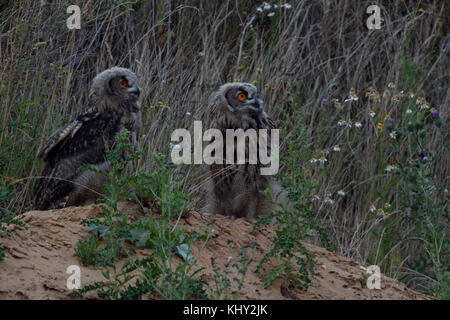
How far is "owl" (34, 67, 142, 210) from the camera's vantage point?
471 cm

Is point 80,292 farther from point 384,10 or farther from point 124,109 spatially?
point 384,10

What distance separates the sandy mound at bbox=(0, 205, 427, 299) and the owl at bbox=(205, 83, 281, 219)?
1.58ft

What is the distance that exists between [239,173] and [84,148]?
4.08 feet

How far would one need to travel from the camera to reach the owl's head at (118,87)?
4938 millimetres

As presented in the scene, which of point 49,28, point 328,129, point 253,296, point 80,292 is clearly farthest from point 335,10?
point 80,292

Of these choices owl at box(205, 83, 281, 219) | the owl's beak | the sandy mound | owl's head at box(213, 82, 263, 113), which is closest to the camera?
the sandy mound

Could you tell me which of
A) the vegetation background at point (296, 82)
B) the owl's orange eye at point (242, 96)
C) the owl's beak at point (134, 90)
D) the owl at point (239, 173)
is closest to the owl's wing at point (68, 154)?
the vegetation background at point (296, 82)

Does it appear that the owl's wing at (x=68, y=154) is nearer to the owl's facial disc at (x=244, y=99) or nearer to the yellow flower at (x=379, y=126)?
the owl's facial disc at (x=244, y=99)

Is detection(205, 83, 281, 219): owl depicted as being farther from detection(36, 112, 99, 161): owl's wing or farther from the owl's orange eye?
detection(36, 112, 99, 161): owl's wing

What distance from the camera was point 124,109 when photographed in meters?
4.95

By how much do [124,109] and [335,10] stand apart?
3.33m

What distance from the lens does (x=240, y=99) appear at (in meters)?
4.70

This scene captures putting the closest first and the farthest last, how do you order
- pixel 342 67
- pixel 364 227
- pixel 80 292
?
pixel 80 292
pixel 364 227
pixel 342 67

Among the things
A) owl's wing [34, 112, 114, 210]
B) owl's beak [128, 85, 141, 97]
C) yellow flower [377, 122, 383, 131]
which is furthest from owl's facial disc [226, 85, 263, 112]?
yellow flower [377, 122, 383, 131]
